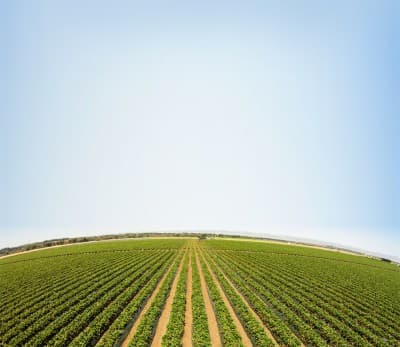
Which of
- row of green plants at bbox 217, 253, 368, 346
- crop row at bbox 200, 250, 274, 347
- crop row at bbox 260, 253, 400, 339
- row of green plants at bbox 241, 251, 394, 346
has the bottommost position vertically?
crop row at bbox 260, 253, 400, 339

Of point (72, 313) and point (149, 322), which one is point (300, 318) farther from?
point (72, 313)

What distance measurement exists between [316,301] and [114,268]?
30.3 meters

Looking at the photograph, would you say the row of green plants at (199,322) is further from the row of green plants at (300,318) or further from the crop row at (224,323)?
the row of green plants at (300,318)

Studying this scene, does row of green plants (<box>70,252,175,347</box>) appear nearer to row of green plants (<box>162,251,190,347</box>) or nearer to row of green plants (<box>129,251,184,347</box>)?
row of green plants (<box>129,251,184,347</box>)

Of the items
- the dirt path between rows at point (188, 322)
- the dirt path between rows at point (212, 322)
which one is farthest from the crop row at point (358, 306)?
the dirt path between rows at point (188, 322)

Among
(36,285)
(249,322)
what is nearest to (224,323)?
(249,322)

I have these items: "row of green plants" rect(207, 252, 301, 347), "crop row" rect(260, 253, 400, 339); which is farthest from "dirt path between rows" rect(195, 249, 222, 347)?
"crop row" rect(260, 253, 400, 339)

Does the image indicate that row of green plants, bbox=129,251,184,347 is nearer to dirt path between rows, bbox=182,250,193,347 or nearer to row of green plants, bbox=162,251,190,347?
row of green plants, bbox=162,251,190,347

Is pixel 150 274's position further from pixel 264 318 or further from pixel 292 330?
pixel 292 330

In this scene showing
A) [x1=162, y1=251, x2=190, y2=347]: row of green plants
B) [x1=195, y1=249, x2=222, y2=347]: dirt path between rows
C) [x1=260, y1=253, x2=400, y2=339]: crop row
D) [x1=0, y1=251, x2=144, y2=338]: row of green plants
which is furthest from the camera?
[x1=260, y1=253, x2=400, y2=339]: crop row

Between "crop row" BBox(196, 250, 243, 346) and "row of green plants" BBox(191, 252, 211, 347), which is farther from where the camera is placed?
"crop row" BBox(196, 250, 243, 346)

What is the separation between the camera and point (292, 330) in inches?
613

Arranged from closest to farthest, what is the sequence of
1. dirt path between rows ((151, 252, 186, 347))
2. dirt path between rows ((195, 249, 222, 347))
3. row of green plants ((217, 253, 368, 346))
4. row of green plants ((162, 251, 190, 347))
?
row of green plants ((162, 251, 190, 347))
dirt path between rows ((195, 249, 222, 347))
dirt path between rows ((151, 252, 186, 347))
row of green plants ((217, 253, 368, 346))

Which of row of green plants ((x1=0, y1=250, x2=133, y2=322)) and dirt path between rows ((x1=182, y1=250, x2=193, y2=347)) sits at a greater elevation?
dirt path between rows ((x1=182, y1=250, x2=193, y2=347))
